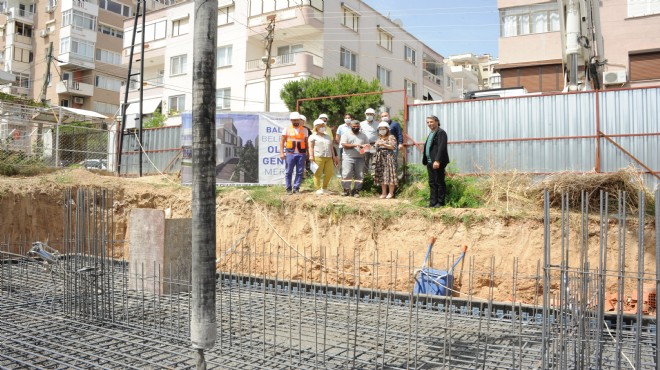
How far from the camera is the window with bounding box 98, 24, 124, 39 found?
36434 mm

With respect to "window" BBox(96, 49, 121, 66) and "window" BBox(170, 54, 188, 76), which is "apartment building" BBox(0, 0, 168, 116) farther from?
"window" BBox(170, 54, 188, 76)

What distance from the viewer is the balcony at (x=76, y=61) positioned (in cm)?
3438

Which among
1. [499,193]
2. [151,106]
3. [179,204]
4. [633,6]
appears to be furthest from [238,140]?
[151,106]

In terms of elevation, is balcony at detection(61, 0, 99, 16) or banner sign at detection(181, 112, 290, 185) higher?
balcony at detection(61, 0, 99, 16)

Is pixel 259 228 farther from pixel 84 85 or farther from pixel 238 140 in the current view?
pixel 84 85

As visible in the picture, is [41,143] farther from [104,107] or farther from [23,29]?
[23,29]

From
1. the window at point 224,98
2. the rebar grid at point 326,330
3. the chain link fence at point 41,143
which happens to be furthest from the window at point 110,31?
the rebar grid at point 326,330

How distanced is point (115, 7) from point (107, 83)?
5.60 m

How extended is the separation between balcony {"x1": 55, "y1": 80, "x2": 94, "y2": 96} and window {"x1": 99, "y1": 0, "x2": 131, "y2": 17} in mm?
5858

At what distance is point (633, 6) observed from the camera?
1806 cm

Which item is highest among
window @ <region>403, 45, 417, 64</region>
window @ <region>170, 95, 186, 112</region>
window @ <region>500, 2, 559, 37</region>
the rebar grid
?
window @ <region>403, 45, 417, 64</region>

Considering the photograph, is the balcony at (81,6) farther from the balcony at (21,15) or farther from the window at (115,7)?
the balcony at (21,15)

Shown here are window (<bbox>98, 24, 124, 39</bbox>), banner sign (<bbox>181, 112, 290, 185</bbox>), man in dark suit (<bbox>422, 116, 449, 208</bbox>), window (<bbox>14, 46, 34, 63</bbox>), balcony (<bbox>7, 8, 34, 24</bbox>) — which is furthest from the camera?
window (<bbox>14, 46, 34, 63</bbox>)

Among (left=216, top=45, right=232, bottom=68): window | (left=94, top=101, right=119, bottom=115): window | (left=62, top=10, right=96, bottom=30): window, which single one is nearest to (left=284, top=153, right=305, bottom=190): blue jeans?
(left=216, top=45, right=232, bottom=68): window
